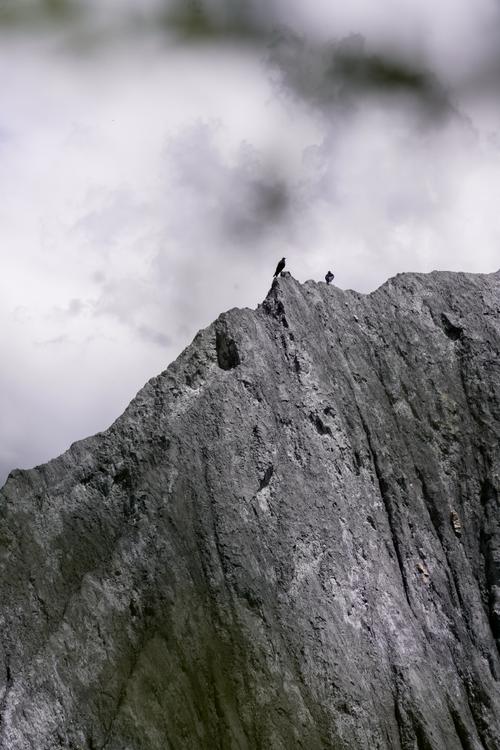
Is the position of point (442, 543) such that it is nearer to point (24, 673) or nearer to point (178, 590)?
point (178, 590)

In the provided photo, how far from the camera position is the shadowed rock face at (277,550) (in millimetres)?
42062

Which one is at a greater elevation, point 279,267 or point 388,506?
point 279,267

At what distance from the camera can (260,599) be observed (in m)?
44.0

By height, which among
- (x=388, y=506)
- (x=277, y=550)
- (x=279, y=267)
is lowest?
(x=277, y=550)

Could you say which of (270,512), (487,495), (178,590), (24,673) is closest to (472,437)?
(487,495)

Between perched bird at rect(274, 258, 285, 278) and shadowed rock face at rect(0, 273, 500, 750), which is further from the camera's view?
perched bird at rect(274, 258, 285, 278)

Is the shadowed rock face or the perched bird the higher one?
the perched bird

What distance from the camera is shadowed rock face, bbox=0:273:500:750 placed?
138ft

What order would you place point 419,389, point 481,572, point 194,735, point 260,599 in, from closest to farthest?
point 194,735 → point 260,599 → point 481,572 → point 419,389

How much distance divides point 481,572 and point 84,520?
15833mm

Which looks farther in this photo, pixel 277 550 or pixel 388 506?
pixel 388 506

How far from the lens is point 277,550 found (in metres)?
45.2

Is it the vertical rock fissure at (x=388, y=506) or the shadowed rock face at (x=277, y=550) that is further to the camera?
the vertical rock fissure at (x=388, y=506)

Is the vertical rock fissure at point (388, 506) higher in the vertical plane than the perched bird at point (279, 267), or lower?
lower
